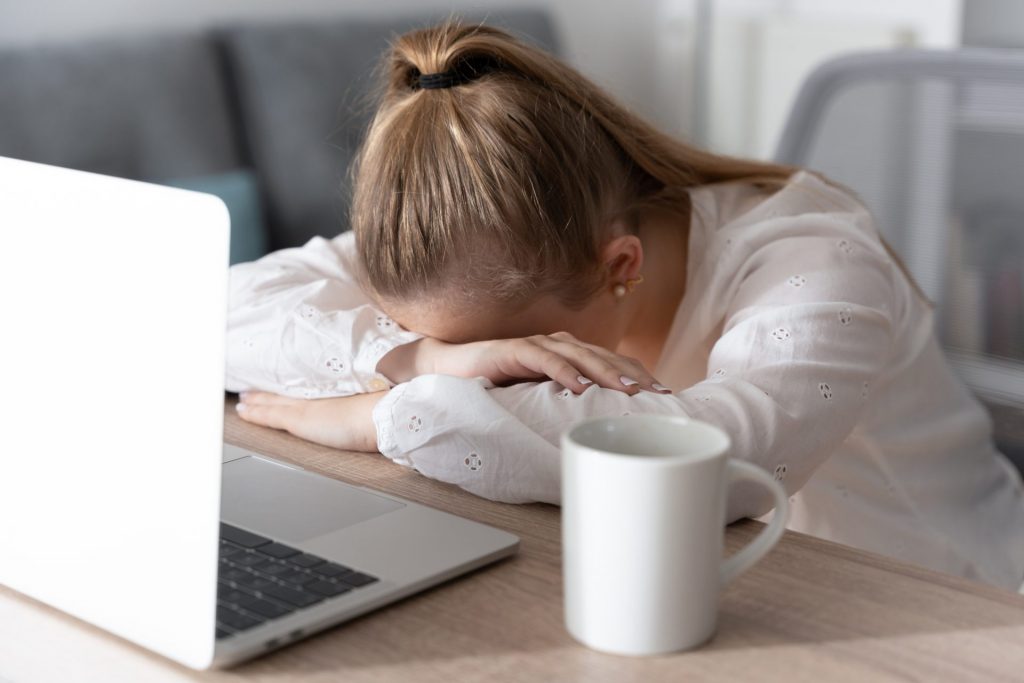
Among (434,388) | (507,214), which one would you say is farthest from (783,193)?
(434,388)

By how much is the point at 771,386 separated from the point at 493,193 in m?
0.23

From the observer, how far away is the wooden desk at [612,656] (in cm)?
51

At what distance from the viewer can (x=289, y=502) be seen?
2.29 ft

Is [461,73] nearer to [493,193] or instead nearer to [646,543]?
[493,193]

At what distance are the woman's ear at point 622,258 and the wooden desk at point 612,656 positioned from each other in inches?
14.5

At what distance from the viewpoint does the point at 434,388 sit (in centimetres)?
74

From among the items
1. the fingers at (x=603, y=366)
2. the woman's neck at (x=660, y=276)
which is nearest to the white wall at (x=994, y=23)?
the woman's neck at (x=660, y=276)

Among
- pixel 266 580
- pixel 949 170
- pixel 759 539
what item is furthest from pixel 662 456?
pixel 949 170

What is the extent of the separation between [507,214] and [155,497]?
15.0 inches

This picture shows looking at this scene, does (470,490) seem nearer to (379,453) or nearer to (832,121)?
(379,453)

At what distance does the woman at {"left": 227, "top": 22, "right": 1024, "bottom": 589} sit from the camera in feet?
2.48

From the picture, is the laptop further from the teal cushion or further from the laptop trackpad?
the teal cushion

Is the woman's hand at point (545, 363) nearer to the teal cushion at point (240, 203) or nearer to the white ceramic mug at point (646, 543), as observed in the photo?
the white ceramic mug at point (646, 543)

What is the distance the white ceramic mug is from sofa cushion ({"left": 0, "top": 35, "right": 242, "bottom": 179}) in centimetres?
154
